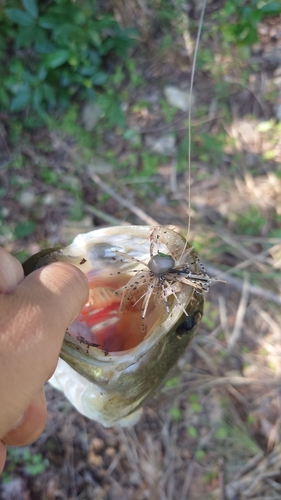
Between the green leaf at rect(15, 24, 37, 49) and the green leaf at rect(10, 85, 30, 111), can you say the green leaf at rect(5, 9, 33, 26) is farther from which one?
the green leaf at rect(10, 85, 30, 111)

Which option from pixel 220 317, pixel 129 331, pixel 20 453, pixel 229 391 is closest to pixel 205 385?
pixel 229 391

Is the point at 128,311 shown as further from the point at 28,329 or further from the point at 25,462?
the point at 25,462

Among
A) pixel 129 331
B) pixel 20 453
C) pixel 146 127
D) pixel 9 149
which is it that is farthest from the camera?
pixel 146 127

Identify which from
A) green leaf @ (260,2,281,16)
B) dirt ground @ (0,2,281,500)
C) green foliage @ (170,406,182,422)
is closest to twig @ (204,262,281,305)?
dirt ground @ (0,2,281,500)

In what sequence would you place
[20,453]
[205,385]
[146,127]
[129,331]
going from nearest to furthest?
1. [129,331]
2. [20,453]
3. [205,385]
4. [146,127]

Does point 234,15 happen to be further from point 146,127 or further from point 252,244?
point 252,244

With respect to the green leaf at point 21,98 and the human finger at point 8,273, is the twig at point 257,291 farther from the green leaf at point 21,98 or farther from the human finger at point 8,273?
the human finger at point 8,273

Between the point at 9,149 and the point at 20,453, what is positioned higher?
the point at 9,149

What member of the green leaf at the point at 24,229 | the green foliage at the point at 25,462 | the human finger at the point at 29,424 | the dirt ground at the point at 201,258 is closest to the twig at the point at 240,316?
the dirt ground at the point at 201,258
